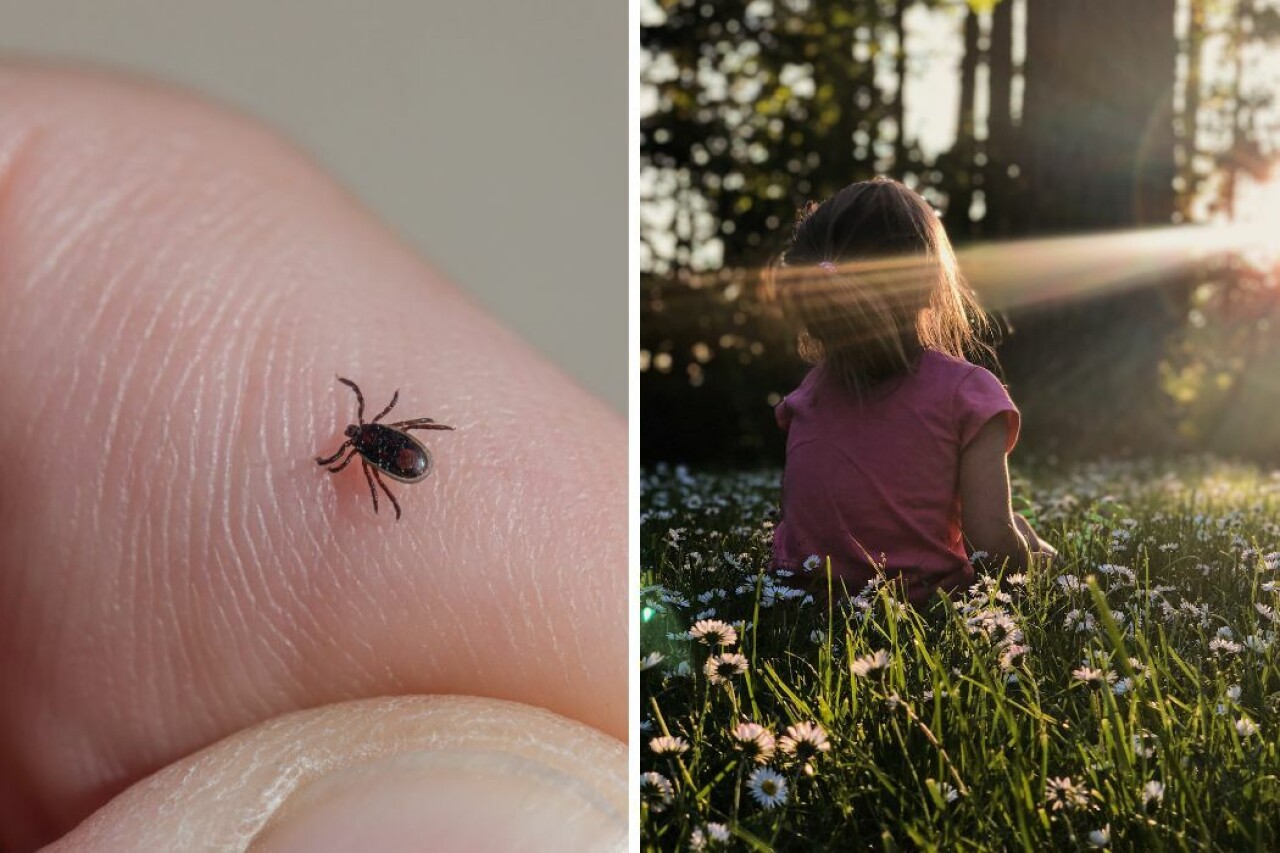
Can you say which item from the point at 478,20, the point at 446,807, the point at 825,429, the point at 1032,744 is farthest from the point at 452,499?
the point at 478,20

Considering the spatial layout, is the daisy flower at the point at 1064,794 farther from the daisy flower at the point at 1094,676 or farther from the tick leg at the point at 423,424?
the tick leg at the point at 423,424

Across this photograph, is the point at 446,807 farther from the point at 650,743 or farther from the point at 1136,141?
the point at 1136,141

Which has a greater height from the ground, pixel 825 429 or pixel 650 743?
pixel 825 429

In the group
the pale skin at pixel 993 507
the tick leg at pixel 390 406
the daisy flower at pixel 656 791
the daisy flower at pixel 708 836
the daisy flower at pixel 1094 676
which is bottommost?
the daisy flower at pixel 708 836

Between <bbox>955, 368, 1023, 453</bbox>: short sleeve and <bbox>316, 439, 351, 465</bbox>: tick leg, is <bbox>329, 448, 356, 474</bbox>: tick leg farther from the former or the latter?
<bbox>955, 368, 1023, 453</bbox>: short sleeve

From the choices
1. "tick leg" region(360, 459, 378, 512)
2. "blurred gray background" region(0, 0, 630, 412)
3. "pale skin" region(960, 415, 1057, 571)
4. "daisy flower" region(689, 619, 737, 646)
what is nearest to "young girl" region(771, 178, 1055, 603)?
"pale skin" region(960, 415, 1057, 571)

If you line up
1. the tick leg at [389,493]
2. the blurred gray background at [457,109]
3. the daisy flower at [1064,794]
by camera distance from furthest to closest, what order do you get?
the blurred gray background at [457,109] < the tick leg at [389,493] < the daisy flower at [1064,794]

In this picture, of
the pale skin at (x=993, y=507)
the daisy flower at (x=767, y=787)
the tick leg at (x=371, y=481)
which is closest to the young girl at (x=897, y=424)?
the pale skin at (x=993, y=507)
